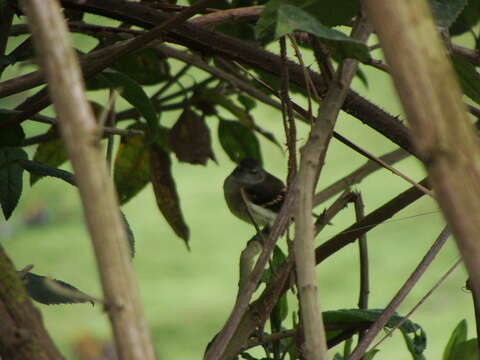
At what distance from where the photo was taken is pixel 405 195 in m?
0.55

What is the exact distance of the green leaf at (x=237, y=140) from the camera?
0.97 meters

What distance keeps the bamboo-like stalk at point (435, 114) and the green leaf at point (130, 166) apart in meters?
0.68

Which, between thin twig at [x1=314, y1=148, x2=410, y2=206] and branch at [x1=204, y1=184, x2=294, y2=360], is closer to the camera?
branch at [x1=204, y1=184, x2=294, y2=360]

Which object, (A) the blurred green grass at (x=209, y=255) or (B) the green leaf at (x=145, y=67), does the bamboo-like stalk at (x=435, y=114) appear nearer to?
(B) the green leaf at (x=145, y=67)

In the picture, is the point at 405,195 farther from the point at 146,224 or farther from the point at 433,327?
the point at 146,224

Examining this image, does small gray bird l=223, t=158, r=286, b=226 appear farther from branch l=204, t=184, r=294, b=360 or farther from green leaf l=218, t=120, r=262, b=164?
branch l=204, t=184, r=294, b=360

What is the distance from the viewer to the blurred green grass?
1.73m

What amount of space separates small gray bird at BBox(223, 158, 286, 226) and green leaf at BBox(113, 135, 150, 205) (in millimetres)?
309

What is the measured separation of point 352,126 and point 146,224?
1.77 feet

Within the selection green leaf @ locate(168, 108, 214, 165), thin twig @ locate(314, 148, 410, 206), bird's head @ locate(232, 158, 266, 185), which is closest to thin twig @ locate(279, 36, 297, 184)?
thin twig @ locate(314, 148, 410, 206)

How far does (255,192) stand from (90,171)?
1.12 metres

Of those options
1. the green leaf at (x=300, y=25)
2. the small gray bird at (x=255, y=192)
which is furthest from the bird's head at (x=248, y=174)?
the green leaf at (x=300, y=25)

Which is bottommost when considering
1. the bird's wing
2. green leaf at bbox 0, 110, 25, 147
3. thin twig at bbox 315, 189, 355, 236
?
thin twig at bbox 315, 189, 355, 236

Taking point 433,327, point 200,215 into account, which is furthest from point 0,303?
point 200,215
